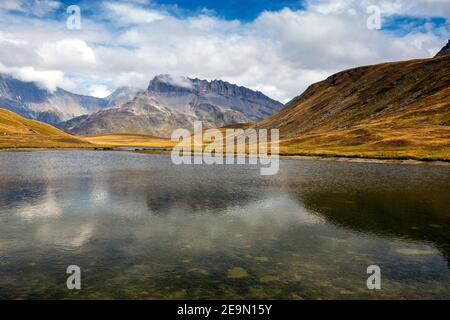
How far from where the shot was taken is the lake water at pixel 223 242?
20141mm

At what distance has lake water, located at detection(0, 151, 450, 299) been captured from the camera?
Result: 66.1 feet

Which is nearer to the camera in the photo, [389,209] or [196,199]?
[389,209]

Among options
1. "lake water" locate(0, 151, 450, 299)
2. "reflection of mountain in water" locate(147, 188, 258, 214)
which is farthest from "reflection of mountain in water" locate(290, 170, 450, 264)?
"reflection of mountain in water" locate(147, 188, 258, 214)

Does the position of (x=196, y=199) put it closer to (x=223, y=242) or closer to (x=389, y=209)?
(x=223, y=242)

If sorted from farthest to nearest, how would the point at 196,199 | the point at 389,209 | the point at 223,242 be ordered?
the point at 196,199 < the point at 389,209 < the point at 223,242

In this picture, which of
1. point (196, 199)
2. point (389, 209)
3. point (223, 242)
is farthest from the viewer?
point (196, 199)

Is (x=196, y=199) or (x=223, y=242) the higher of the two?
(x=196, y=199)

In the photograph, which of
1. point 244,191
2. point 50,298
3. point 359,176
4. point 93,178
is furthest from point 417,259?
point 93,178

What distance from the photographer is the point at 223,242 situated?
93.1ft

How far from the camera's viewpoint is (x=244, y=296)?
19125 mm

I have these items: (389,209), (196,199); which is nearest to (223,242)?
(196,199)

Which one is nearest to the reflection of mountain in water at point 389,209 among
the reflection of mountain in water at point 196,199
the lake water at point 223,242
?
the lake water at point 223,242

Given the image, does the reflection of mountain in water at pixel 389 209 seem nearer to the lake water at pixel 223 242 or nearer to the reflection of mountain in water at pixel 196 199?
the lake water at pixel 223 242

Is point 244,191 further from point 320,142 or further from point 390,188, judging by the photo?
point 320,142
